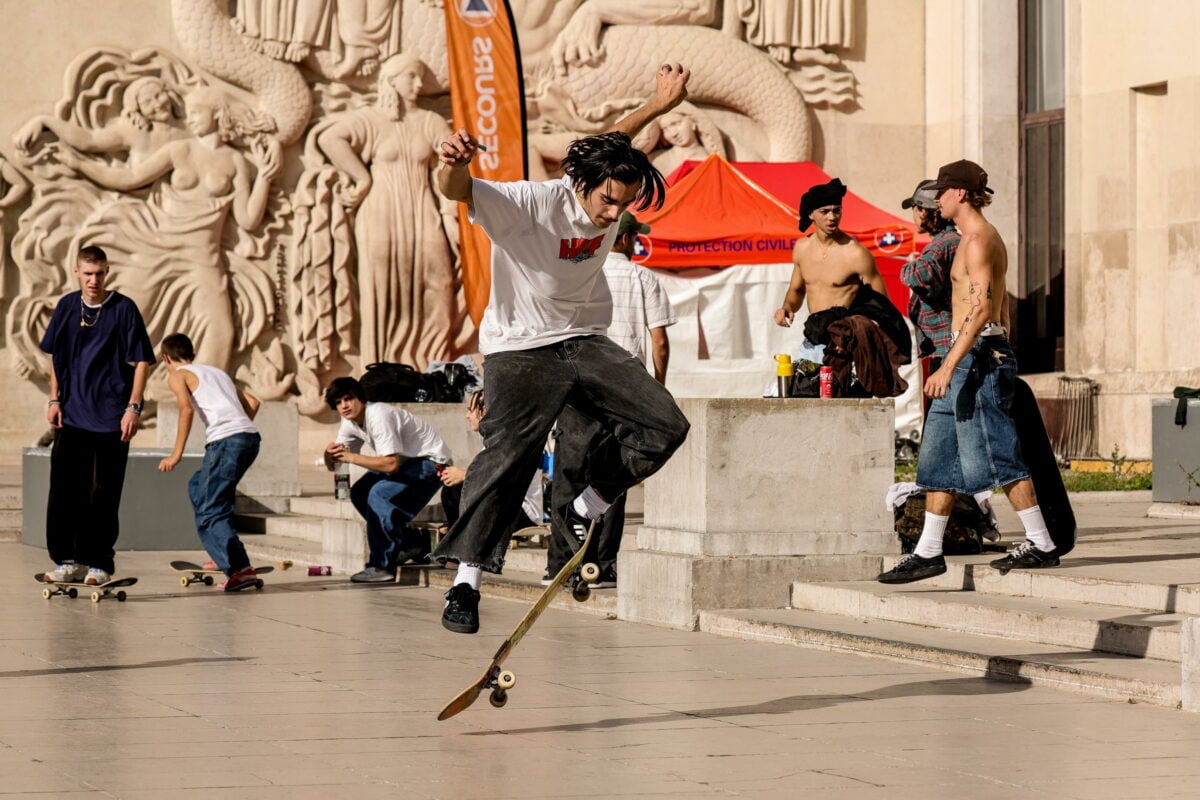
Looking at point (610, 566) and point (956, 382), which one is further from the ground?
point (956, 382)

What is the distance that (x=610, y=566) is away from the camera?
1001cm

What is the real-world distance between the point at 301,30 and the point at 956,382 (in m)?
14.0

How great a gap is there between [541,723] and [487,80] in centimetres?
1110

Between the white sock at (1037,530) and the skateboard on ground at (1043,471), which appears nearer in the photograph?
the white sock at (1037,530)

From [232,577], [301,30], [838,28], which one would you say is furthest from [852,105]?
[232,577]

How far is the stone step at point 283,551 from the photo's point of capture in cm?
1327

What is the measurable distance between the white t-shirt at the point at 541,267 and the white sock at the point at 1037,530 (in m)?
2.65

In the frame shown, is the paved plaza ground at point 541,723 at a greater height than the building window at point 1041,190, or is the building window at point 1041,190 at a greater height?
the building window at point 1041,190

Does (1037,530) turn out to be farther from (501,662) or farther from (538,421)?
(501,662)

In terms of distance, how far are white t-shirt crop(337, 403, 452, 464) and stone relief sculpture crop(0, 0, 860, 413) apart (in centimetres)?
948

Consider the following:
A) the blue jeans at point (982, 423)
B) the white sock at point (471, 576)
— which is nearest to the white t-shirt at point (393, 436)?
the blue jeans at point (982, 423)

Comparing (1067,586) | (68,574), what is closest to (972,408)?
(1067,586)

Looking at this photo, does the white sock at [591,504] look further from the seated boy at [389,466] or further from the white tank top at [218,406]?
the white tank top at [218,406]

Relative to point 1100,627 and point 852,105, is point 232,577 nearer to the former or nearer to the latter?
point 1100,627
